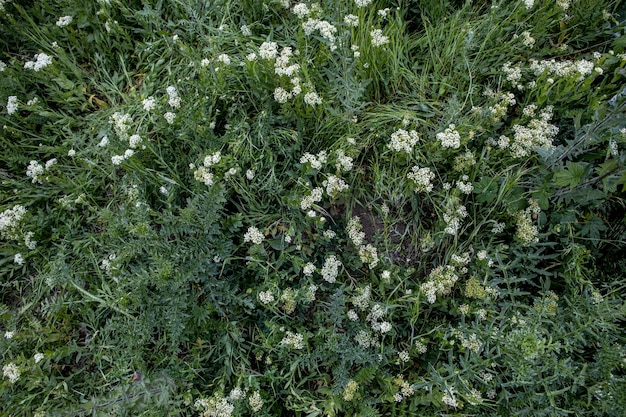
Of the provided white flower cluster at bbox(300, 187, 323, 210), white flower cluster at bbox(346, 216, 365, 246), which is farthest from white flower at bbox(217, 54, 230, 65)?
white flower cluster at bbox(346, 216, 365, 246)

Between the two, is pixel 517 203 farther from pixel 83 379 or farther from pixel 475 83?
pixel 83 379

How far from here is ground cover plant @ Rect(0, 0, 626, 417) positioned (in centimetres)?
287

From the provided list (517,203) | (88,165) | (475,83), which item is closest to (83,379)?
(88,165)

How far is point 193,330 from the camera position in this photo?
3.03 meters

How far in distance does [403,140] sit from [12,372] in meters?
3.20

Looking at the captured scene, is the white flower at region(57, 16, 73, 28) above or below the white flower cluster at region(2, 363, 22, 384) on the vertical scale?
above

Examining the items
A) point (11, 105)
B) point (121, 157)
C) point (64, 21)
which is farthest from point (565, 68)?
point (11, 105)

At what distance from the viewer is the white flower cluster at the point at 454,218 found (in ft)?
10.1

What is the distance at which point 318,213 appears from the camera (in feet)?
10.9

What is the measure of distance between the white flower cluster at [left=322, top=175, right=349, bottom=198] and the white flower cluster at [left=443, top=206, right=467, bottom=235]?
2.52ft

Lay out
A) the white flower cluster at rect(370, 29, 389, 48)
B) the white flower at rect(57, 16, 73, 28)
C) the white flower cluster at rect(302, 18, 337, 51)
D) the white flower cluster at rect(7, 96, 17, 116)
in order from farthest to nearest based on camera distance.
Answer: the white flower at rect(57, 16, 73, 28) → the white flower cluster at rect(7, 96, 17, 116) → the white flower cluster at rect(370, 29, 389, 48) → the white flower cluster at rect(302, 18, 337, 51)

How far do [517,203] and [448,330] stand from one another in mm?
1083

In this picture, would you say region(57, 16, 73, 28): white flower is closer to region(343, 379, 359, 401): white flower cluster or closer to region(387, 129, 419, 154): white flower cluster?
region(387, 129, 419, 154): white flower cluster

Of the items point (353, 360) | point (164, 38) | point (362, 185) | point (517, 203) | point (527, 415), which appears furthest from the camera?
point (164, 38)
